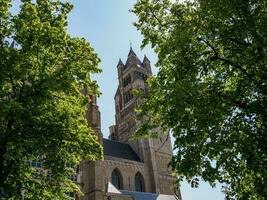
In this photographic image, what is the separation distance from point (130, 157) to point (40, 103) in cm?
4614

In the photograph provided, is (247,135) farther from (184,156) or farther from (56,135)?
(56,135)

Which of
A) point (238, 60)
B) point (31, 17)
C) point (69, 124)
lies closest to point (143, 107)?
point (69, 124)

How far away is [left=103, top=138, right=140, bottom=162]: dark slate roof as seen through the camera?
58103 millimetres

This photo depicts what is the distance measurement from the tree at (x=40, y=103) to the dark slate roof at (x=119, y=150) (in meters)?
40.4

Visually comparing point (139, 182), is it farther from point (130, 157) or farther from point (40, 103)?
point (40, 103)

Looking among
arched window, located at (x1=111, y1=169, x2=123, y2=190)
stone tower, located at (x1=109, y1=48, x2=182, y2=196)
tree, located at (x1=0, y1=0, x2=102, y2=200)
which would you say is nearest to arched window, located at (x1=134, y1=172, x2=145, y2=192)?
stone tower, located at (x1=109, y1=48, x2=182, y2=196)

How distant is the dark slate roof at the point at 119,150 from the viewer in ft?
191

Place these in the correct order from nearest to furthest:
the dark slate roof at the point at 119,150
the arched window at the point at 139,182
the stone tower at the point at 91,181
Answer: the stone tower at the point at 91,181 → the arched window at the point at 139,182 → the dark slate roof at the point at 119,150

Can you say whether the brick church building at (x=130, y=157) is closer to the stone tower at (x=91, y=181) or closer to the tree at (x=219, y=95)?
the stone tower at (x=91, y=181)

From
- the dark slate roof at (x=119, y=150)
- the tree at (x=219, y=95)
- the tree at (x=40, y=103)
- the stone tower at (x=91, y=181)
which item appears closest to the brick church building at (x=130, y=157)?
the dark slate roof at (x=119, y=150)

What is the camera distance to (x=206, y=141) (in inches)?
515

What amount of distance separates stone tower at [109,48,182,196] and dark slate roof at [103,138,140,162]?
101cm

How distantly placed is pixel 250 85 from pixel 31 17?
980cm

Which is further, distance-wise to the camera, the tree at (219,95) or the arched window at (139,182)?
the arched window at (139,182)
